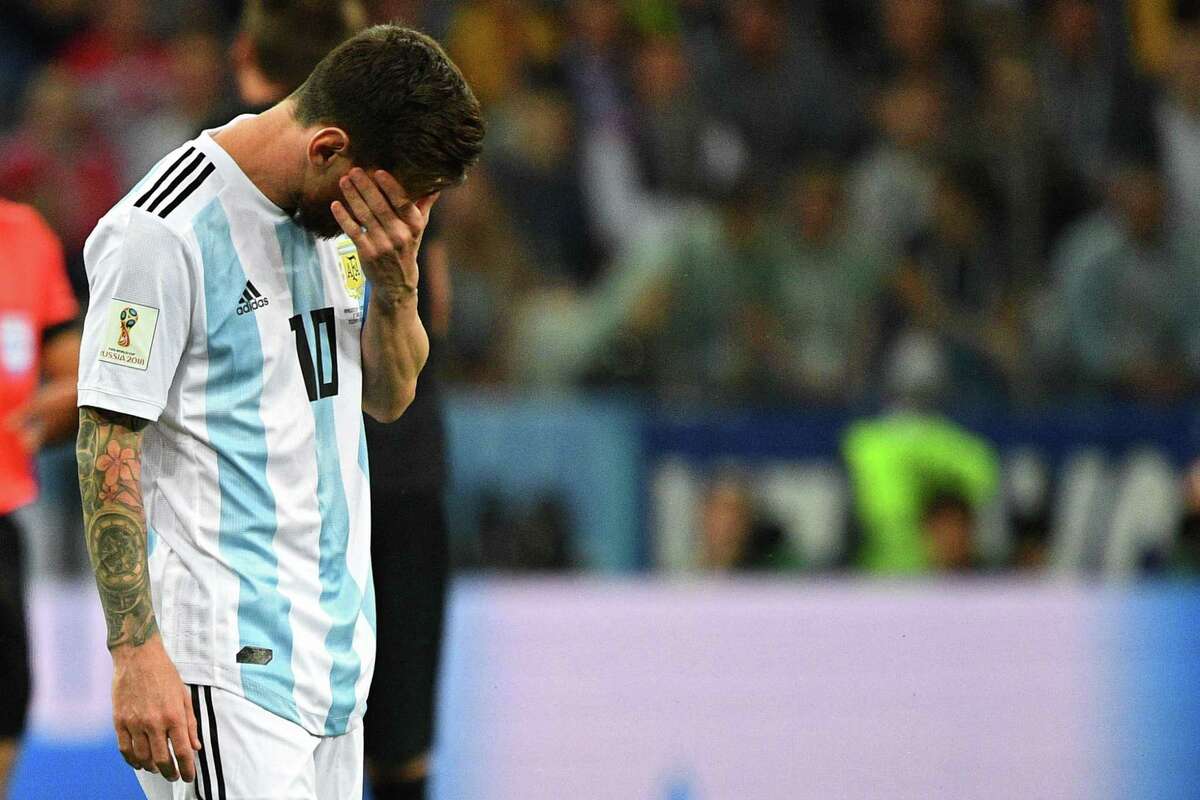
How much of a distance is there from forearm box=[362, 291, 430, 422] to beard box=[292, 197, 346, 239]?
136mm

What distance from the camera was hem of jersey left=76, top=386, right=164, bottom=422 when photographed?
8.52 feet

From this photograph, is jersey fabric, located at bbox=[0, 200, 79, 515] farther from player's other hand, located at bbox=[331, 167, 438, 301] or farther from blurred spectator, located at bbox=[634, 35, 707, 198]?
blurred spectator, located at bbox=[634, 35, 707, 198]

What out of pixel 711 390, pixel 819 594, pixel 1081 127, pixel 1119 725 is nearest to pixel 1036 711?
pixel 1119 725

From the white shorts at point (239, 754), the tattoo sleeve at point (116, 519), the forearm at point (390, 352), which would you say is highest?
the forearm at point (390, 352)

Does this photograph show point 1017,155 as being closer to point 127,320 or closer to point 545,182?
point 545,182

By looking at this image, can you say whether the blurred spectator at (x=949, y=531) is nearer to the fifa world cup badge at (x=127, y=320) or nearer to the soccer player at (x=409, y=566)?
the soccer player at (x=409, y=566)

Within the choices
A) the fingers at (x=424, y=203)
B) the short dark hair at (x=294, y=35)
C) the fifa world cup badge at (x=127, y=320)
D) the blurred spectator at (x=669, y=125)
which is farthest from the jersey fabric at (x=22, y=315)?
the blurred spectator at (x=669, y=125)

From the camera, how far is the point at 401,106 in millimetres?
2557

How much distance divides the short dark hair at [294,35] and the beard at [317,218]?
→ 1252 millimetres

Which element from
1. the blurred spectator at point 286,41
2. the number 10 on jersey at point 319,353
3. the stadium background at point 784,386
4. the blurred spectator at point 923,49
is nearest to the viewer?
the number 10 on jersey at point 319,353

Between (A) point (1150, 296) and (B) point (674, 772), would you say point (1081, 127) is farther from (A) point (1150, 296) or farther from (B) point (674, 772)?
(B) point (674, 772)

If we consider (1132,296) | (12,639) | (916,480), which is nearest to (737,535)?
(916,480)

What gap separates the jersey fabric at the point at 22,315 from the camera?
4066 mm

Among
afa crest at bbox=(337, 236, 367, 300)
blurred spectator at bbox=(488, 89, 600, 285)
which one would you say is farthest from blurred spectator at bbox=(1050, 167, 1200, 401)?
afa crest at bbox=(337, 236, 367, 300)
